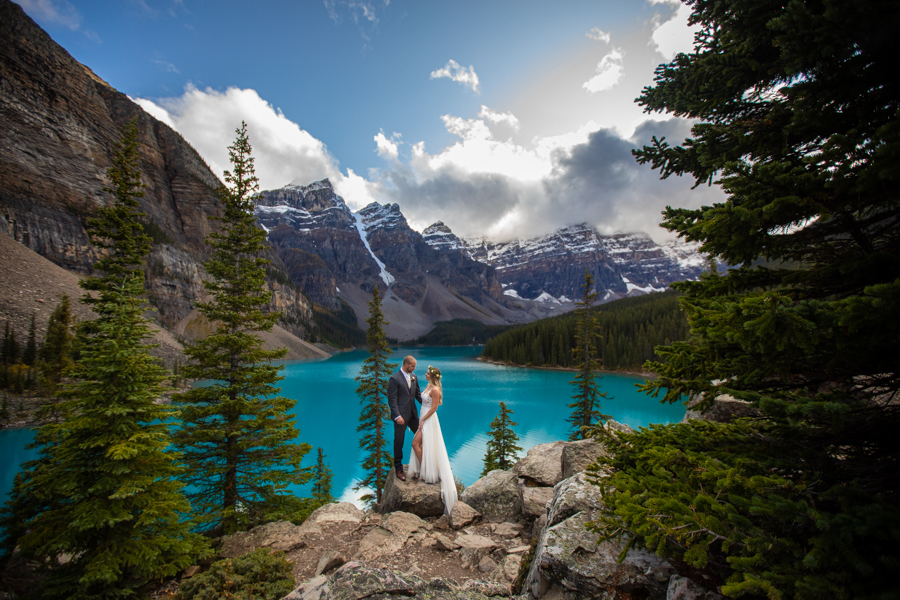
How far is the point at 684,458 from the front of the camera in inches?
113

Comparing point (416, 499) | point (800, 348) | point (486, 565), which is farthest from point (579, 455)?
point (800, 348)

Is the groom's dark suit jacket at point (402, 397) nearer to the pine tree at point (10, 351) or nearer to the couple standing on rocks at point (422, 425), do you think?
the couple standing on rocks at point (422, 425)

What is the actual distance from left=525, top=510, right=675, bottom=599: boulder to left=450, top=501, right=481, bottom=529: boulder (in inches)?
136

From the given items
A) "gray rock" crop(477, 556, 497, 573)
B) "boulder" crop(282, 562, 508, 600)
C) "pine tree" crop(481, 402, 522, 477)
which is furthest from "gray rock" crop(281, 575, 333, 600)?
"pine tree" crop(481, 402, 522, 477)

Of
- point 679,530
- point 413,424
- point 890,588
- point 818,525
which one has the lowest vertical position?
point 413,424

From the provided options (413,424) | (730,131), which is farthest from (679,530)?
(413,424)

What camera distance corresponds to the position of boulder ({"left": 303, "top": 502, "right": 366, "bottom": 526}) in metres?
7.31

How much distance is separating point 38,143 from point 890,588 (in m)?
127

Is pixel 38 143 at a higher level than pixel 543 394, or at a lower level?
higher

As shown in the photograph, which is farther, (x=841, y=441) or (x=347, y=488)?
(x=347, y=488)

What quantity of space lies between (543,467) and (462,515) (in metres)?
2.65

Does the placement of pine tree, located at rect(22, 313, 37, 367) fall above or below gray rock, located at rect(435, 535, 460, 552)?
→ above

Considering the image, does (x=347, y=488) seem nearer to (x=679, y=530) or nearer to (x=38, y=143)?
(x=679, y=530)

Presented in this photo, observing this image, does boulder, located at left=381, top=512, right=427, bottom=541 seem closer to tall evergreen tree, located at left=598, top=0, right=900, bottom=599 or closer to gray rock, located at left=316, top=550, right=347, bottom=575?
gray rock, located at left=316, top=550, right=347, bottom=575
